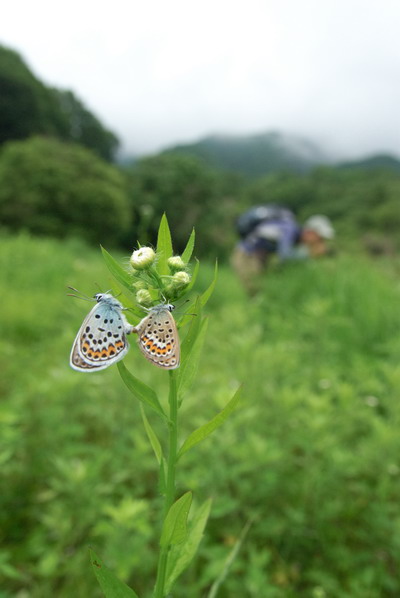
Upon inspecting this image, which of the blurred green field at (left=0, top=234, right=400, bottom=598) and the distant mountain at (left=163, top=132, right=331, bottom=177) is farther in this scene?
the distant mountain at (left=163, top=132, right=331, bottom=177)

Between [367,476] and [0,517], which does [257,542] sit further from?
[0,517]

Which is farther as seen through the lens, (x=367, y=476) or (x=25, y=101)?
(x=25, y=101)

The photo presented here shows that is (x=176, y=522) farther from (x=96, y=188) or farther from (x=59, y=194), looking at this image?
(x=96, y=188)

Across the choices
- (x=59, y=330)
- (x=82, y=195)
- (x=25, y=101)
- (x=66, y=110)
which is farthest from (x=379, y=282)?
(x=66, y=110)

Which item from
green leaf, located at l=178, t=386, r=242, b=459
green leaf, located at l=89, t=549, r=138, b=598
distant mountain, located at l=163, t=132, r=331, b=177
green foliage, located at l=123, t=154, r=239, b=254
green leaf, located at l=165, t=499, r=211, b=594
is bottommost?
distant mountain, located at l=163, t=132, r=331, b=177

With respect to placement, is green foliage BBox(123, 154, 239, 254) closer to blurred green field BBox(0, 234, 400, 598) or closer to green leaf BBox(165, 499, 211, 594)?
blurred green field BBox(0, 234, 400, 598)

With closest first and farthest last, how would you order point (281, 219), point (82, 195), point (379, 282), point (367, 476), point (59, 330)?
1. point (367, 476)
2. point (59, 330)
3. point (379, 282)
4. point (281, 219)
5. point (82, 195)

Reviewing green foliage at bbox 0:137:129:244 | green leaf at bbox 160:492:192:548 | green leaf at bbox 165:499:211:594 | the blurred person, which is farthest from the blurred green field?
green foliage at bbox 0:137:129:244
